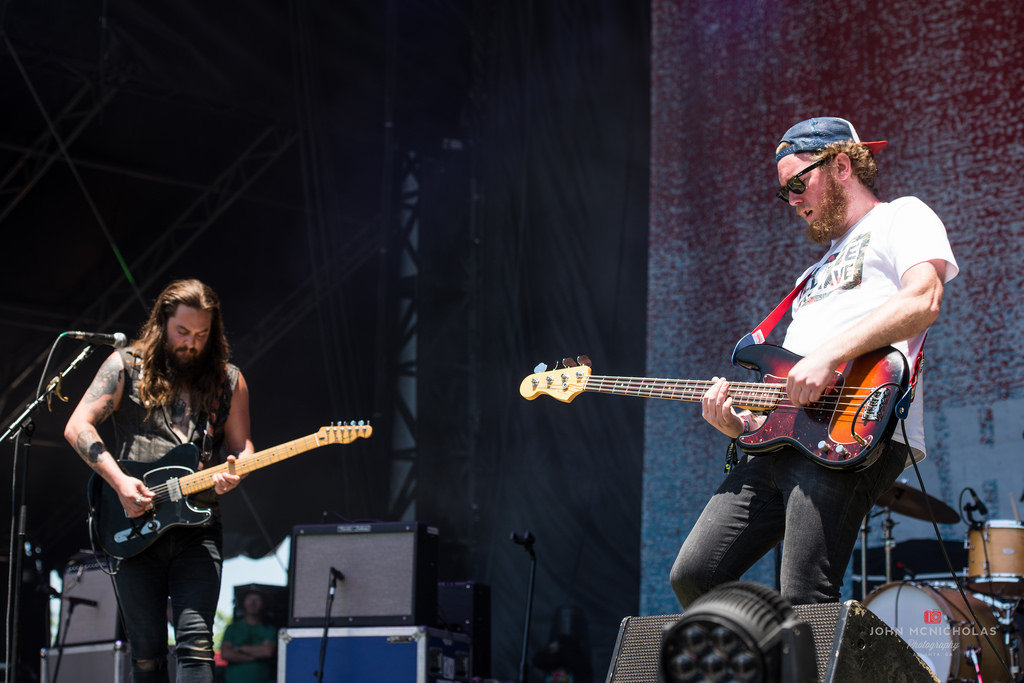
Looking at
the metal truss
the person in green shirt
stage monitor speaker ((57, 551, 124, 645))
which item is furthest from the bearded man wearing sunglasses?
the metal truss

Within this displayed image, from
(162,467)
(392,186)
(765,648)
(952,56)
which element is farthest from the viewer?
(392,186)

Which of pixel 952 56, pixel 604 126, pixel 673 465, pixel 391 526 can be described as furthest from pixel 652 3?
pixel 391 526

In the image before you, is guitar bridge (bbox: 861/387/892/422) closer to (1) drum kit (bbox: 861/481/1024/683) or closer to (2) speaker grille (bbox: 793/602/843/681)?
(2) speaker grille (bbox: 793/602/843/681)

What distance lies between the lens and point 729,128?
21.4 ft

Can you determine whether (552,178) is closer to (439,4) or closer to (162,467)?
(439,4)

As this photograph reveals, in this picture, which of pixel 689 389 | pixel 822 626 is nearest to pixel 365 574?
pixel 689 389

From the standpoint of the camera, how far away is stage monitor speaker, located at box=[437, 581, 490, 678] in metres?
5.91

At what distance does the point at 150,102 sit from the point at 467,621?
4.04 m

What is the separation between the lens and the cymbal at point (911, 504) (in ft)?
16.6

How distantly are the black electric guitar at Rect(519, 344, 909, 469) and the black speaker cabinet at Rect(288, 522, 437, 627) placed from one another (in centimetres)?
291

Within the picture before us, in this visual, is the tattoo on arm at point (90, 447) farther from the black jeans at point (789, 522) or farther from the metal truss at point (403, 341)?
the metal truss at point (403, 341)

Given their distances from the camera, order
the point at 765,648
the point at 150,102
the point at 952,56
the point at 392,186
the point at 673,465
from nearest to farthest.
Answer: the point at 765,648
the point at 952,56
the point at 673,465
the point at 150,102
the point at 392,186

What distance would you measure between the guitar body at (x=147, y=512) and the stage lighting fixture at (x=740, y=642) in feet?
7.92

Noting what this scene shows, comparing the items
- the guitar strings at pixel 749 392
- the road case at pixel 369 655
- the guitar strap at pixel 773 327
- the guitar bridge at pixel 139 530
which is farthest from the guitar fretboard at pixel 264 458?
the guitar strap at pixel 773 327
